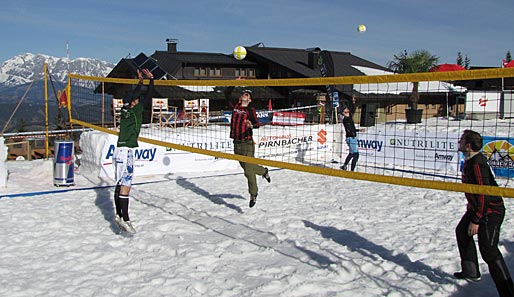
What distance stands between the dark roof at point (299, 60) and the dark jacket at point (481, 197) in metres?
25.1

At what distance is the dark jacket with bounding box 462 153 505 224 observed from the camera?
3.82 metres

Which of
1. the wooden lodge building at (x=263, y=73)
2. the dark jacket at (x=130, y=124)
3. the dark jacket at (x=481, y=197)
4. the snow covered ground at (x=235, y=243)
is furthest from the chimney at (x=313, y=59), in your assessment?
the dark jacket at (x=481, y=197)

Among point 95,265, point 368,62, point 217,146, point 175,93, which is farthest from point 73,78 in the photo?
point 368,62

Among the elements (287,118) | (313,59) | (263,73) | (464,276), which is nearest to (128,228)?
(464,276)

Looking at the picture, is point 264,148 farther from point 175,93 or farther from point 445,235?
point 175,93

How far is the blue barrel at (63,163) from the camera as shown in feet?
27.8

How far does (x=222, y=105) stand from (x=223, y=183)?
54.6ft

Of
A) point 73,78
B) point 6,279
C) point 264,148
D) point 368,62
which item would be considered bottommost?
point 6,279

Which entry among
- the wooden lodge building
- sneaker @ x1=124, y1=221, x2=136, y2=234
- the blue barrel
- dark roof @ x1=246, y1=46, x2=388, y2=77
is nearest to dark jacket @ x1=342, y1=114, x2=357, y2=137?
the blue barrel

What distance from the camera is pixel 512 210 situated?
714cm

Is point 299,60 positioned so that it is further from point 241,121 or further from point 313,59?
point 241,121

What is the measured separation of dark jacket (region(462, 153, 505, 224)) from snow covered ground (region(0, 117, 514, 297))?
0.72m

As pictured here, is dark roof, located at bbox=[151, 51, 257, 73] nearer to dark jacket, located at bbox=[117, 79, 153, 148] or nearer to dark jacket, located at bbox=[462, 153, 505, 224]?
dark jacket, located at bbox=[117, 79, 153, 148]

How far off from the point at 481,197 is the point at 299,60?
2827 centimetres
